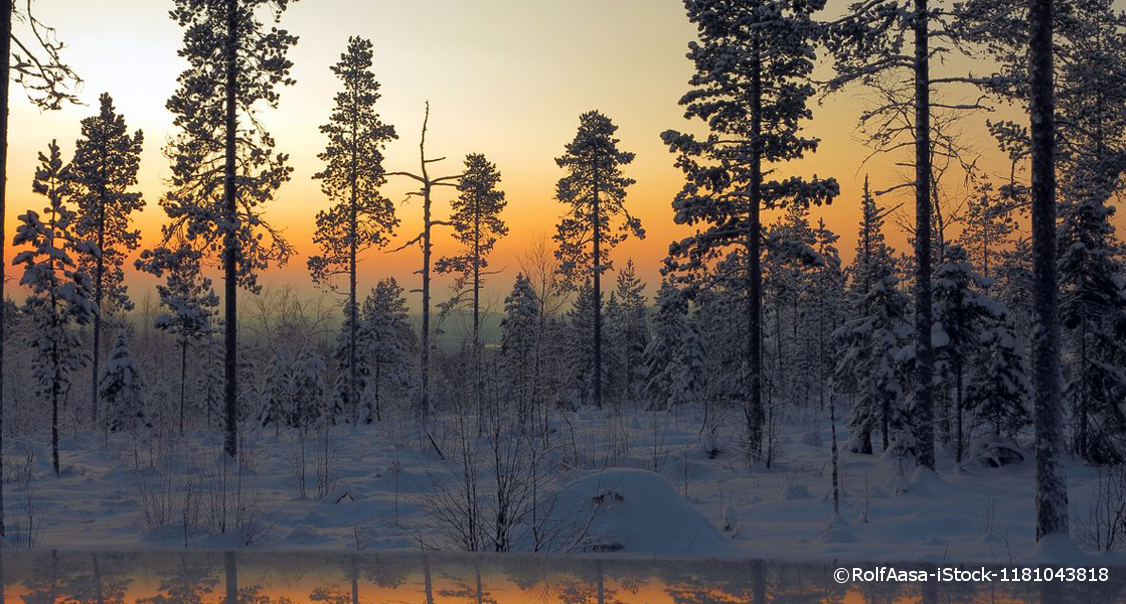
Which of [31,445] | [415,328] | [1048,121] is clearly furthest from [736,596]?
[415,328]

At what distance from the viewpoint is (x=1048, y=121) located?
8516 millimetres

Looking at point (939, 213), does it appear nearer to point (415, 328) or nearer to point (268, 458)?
point (268, 458)

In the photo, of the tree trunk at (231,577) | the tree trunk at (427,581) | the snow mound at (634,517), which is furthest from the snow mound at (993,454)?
the tree trunk at (231,577)

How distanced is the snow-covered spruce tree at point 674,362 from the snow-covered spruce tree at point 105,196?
2485 cm

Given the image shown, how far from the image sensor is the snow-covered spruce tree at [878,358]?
18.0 metres

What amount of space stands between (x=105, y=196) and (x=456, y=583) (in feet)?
115

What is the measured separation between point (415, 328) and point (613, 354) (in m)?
15.2

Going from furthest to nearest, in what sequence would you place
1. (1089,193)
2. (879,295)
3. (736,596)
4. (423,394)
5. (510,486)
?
(423,394) → (879,295) → (1089,193) → (510,486) → (736,596)

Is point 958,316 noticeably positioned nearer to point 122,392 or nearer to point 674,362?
point 674,362

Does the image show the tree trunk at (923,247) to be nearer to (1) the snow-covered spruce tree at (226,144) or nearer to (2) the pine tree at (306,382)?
(1) the snow-covered spruce tree at (226,144)

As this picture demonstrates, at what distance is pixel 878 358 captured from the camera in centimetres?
1828

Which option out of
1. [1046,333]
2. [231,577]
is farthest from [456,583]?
[1046,333]

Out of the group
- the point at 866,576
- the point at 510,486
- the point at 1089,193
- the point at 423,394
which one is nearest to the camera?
the point at 866,576

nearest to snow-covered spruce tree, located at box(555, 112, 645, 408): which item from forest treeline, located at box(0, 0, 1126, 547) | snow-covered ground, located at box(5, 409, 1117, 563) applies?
forest treeline, located at box(0, 0, 1126, 547)
